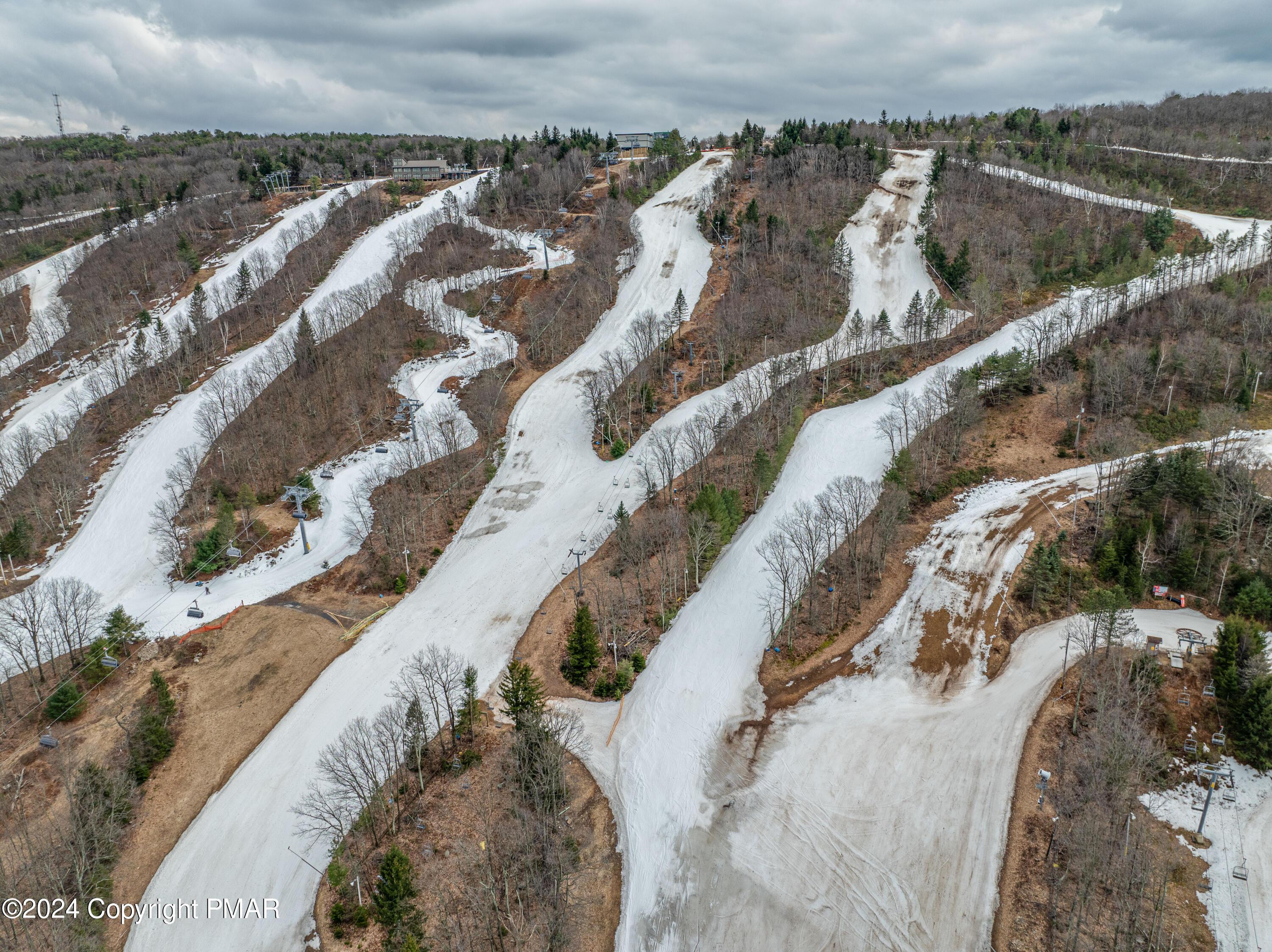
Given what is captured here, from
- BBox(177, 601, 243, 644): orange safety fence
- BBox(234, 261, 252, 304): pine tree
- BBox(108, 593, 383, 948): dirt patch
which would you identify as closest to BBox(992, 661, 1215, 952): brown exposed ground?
BBox(108, 593, 383, 948): dirt patch

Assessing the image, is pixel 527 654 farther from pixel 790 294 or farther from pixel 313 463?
pixel 790 294

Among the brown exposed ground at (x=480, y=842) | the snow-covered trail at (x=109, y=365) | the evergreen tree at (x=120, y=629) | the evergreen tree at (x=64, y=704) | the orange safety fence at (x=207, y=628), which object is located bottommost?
the brown exposed ground at (x=480, y=842)

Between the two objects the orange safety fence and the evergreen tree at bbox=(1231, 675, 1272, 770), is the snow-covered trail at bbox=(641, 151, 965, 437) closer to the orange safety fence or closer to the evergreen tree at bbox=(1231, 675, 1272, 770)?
the orange safety fence

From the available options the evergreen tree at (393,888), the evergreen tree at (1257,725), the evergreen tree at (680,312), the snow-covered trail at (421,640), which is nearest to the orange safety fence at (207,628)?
the snow-covered trail at (421,640)

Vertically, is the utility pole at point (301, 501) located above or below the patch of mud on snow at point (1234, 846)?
above

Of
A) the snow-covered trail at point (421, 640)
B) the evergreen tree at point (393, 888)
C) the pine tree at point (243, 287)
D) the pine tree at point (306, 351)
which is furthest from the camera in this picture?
the pine tree at point (243, 287)

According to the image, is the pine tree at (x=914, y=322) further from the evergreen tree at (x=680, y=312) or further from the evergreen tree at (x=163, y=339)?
the evergreen tree at (x=163, y=339)
